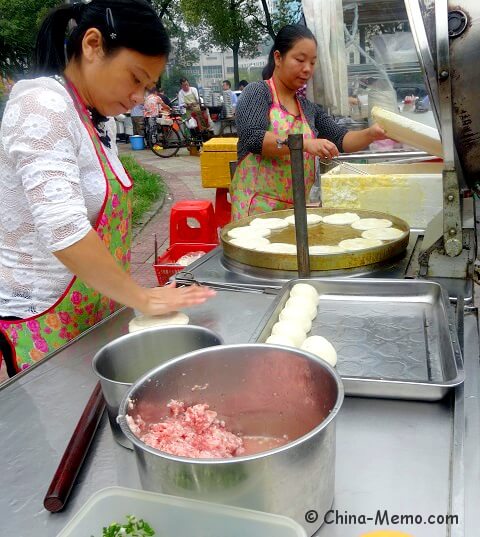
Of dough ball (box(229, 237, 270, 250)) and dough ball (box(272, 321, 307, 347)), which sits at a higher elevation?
dough ball (box(229, 237, 270, 250))

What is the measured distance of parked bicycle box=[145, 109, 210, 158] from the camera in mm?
15781

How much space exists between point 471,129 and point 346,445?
1087 mm

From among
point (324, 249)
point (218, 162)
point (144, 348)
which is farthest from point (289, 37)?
point (144, 348)

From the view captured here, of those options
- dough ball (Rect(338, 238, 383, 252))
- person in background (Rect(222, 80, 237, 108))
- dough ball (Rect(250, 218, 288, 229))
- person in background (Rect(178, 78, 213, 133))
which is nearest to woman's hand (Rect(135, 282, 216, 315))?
dough ball (Rect(338, 238, 383, 252))

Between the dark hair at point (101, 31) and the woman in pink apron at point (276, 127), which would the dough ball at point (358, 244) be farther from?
the dark hair at point (101, 31)

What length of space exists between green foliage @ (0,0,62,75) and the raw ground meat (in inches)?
913

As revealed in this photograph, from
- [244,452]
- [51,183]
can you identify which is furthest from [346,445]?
[51,183]

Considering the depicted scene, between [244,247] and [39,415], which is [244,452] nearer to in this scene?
[39,415]

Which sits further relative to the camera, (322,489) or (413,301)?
(413,301)

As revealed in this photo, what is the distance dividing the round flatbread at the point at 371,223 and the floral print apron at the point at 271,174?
79 centimetres

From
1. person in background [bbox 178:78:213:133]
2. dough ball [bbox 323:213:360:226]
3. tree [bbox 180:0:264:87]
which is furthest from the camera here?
tree [bbox 180:0:264:87]

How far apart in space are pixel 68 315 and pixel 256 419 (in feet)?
3.07

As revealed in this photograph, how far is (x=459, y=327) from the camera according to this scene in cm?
168

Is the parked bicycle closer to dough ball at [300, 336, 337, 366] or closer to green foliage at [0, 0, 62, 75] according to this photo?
green foliage at [0, 0, 62, 75]
